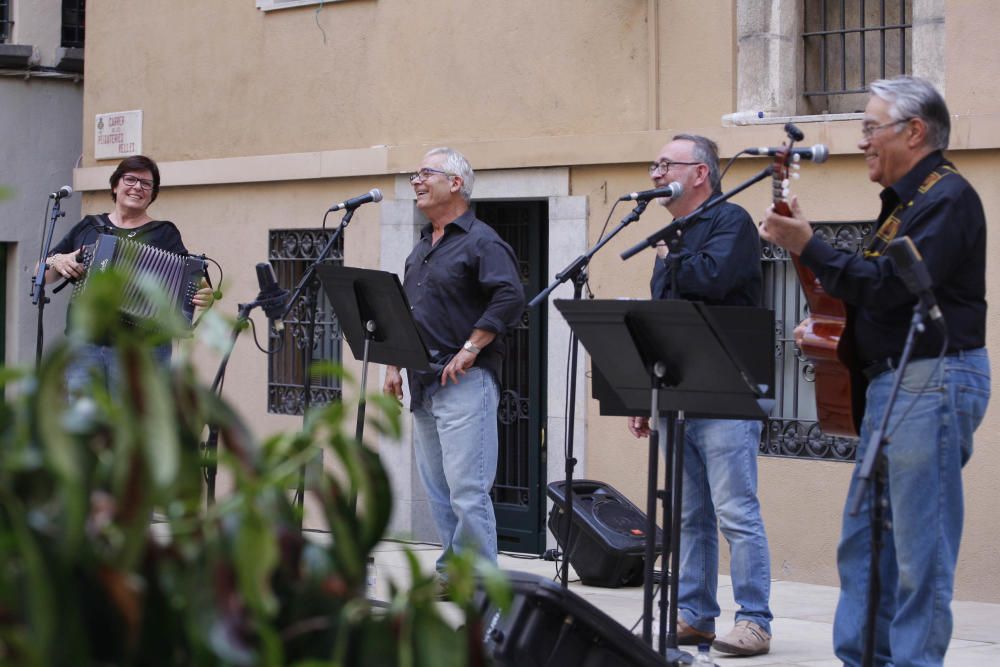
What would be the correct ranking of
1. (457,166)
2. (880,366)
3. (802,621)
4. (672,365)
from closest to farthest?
(880,366), (672,365), (457,166), (802,621)

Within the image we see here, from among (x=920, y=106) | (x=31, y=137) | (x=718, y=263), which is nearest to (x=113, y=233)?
(x=718, y=263)

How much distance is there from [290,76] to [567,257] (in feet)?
9.48

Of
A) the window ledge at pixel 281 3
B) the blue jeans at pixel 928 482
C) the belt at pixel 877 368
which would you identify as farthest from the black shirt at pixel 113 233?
the blue jeans at pixel 928 482

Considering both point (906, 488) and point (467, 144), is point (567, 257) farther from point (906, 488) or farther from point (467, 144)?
point (906, 488)

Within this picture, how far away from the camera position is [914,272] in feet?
12.5

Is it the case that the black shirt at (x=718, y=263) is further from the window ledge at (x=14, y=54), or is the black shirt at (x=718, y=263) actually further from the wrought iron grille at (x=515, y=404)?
the window ledge at (x=14, y=54)

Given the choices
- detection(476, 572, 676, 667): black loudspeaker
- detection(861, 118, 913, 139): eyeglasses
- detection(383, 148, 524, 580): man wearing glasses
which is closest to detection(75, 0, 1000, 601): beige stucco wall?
detection(383, 148, 524, 580): man wearing glasses

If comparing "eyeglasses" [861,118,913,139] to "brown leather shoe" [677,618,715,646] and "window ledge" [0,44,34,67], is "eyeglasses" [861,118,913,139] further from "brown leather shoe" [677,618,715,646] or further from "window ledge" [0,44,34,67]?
"window ledge" [0,44,34,67]

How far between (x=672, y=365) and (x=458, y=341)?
1738 mm

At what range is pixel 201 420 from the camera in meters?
1.25

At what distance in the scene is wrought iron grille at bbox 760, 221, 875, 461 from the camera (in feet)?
25.1

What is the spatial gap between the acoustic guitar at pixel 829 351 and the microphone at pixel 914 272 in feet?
1.81

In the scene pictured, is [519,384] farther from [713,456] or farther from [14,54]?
[14,54]

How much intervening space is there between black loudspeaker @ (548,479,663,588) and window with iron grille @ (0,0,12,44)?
7.28 metres
